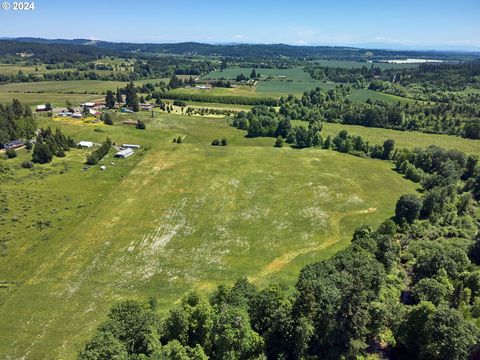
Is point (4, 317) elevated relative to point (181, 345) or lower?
lower

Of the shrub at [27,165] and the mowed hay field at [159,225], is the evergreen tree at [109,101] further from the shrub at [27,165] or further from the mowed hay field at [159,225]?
the shrub at [27,165]

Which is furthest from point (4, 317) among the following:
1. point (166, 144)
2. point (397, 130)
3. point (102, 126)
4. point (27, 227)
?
point (397, 130)

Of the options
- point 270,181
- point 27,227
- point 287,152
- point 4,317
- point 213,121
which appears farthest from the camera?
point 213,121

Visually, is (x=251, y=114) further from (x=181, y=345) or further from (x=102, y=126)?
(x=181, y=345)

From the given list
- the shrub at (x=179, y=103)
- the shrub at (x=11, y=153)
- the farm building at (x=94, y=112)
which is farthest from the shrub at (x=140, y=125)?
the shrub at (x=179, y=103)

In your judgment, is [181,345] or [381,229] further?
[381,229]

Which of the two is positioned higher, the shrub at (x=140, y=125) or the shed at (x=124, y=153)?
the shrub at (x=140, y=125)
